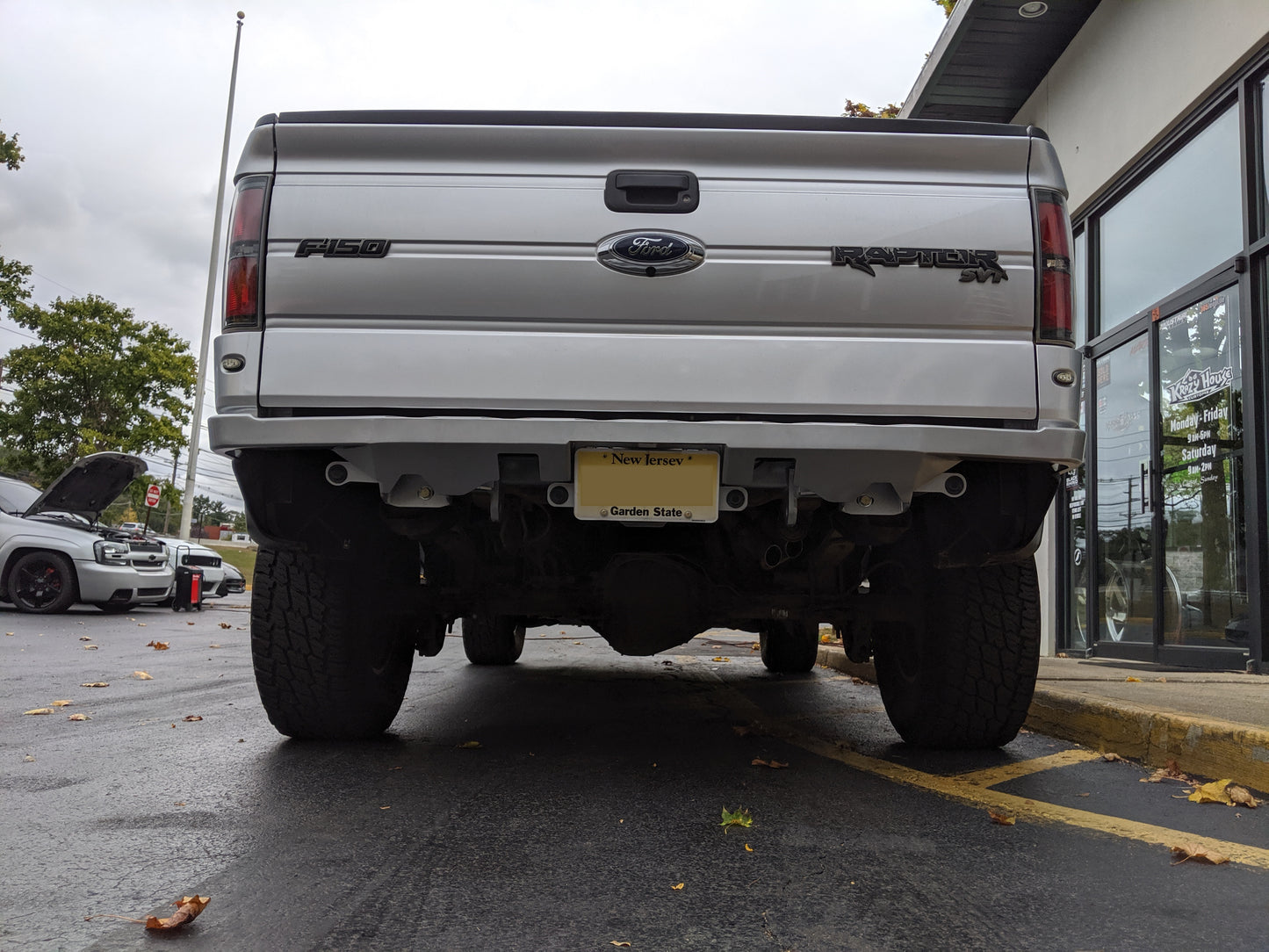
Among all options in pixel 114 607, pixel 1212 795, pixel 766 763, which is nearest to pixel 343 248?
pixel 766 763

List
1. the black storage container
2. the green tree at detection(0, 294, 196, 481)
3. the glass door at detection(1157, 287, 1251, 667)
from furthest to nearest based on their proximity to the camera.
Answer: the green tree at detection(0, 294, 196, 481), the black storage container, the glass door at detection(1157, 287, 1251, 667)

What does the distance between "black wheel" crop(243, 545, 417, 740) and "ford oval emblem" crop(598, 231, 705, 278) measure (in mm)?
1304

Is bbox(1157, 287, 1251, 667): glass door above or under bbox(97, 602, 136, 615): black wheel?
above

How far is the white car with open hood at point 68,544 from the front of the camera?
37.7 ft

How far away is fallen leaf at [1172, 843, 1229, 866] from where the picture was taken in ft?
7.66

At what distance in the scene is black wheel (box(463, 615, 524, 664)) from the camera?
20.5ft

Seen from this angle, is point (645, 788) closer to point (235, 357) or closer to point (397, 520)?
point (397, 520)

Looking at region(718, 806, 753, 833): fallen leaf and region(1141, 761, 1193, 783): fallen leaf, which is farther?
region(1141, 761, 1193, 783): fallen leaf

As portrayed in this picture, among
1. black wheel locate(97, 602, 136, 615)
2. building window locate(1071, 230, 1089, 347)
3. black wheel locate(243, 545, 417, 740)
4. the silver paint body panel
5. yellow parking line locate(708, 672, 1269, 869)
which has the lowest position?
black wheel locate(97, 602, 136, 615)

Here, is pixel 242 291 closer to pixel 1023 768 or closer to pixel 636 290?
pixel 636 290

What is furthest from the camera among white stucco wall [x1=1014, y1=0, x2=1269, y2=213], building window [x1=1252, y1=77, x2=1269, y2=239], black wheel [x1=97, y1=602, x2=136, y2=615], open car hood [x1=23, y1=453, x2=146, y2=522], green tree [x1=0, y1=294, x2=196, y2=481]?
green tree [x1=0, y1=294, x2=196, y2=481]

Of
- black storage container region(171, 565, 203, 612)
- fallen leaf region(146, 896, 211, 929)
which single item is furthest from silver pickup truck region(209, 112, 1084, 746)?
black storage container region(171, 565, 203, 612)

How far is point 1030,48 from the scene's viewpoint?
958 cm

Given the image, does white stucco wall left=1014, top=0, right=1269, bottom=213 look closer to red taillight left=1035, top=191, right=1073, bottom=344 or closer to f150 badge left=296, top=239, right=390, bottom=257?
red taillight left=1035, top=191, right=1073, bottom=344
